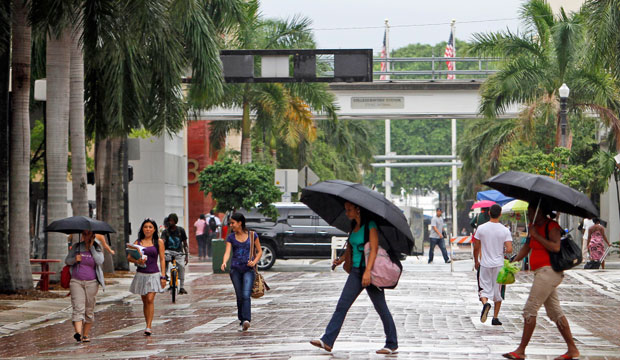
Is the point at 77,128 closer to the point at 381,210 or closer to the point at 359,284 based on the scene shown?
the point at 359,284

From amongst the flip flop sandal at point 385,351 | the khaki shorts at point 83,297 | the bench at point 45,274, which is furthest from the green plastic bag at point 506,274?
the bench at point 45,274

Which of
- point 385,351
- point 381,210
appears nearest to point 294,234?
point 385,351

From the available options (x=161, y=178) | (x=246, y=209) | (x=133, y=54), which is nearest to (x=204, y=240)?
(x=161, y=178)

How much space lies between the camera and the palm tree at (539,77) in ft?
123

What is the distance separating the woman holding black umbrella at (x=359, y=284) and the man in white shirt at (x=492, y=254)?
14.3ft

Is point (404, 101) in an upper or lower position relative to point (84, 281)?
upper

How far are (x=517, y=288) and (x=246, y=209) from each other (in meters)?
11.3

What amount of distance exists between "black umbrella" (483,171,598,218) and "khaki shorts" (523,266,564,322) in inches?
25.4

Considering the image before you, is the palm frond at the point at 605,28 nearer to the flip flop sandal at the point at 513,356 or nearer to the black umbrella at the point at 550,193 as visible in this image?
the black umbrella at the point at 550,193

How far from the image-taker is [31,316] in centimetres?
1852

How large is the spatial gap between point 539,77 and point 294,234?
1051cm

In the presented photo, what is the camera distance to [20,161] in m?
22.0

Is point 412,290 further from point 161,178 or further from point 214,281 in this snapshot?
point 161,178

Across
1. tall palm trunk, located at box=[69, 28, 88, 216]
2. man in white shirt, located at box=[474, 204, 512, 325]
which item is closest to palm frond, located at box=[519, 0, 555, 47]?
tall palm trunk, located at box=[69, 28, 88, 216]
